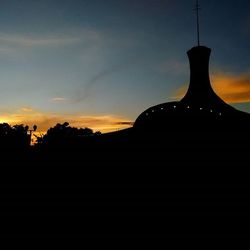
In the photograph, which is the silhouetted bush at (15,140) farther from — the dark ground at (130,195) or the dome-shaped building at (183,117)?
the dome-shaped building at (183,117)

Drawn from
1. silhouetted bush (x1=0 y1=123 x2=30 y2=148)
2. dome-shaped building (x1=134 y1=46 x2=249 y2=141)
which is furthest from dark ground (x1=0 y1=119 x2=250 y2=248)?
dome-shaped building (x1=134 y1=46 x2=249 y2=141)

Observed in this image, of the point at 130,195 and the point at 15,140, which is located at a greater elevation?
the point at 15,140

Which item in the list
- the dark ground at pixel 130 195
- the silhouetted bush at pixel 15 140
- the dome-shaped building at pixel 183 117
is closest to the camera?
the dark ground at pixel 130 195

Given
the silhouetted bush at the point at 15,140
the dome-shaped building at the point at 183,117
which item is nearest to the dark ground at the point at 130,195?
the silhouetted bush at the point at 15,140

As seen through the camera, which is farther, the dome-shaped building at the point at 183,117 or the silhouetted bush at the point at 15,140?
the dome-shaped building at the point at 183,117

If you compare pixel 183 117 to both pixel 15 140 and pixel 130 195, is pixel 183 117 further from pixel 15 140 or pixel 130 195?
pixel 15 140

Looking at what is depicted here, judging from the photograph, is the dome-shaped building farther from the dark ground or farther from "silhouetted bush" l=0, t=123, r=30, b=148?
"silhouetted bush" l=0, t=123, r=30, b=148

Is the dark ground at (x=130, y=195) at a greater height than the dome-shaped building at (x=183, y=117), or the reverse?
the dome-shaped building at (x=183, y=117)

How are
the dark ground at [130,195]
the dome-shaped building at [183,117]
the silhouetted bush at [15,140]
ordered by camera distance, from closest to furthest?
the dark ground at [130,195]
the silhouetted bush at [15,140]
the dome-shaped building at [183,117]

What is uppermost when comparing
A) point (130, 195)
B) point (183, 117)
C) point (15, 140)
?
point (183, 117)

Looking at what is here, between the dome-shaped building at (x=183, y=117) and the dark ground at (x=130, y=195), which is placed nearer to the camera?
the dark ground at (x=130, y=195)

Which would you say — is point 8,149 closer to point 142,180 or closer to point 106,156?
point 106,156

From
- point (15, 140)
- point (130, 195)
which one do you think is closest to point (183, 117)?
point (130, 195)

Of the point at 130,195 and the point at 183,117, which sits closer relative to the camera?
the point at 130,195
